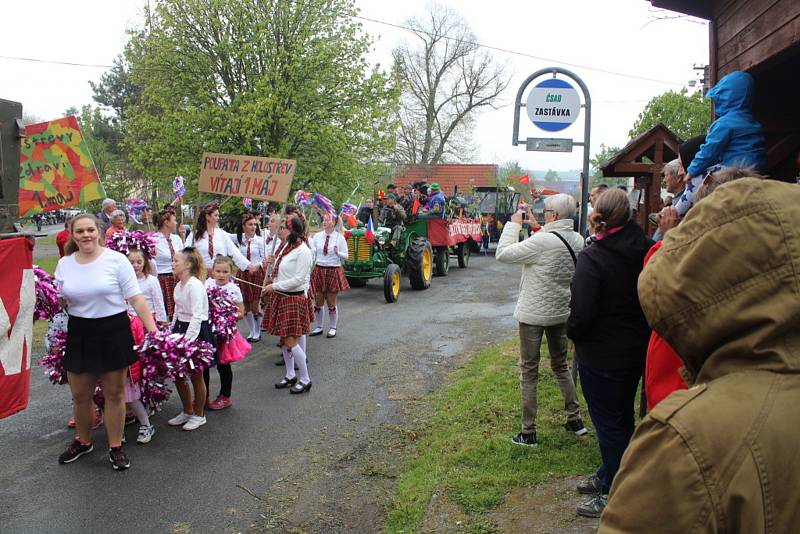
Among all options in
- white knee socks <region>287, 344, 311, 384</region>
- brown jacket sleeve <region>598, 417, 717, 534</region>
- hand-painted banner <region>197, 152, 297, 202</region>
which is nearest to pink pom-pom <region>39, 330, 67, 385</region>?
white knee socks <region>287, 344, 311, 384</region>

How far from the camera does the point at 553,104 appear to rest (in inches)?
208

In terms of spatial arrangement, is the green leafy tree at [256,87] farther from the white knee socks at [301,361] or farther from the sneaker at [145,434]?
the sneaker at [145,434]

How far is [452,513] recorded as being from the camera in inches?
138

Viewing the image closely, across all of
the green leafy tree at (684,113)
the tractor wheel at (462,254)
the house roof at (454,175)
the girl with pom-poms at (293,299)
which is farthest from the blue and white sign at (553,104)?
the house roof at (454,175)

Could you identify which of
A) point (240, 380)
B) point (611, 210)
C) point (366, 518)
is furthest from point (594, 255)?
point (240, 380)

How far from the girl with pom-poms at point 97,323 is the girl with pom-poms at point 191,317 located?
667 millimetres

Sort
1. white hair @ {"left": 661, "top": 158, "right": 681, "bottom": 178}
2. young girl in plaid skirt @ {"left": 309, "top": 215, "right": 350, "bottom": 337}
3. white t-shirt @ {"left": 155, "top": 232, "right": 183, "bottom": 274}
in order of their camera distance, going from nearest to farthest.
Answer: white hair @ {"left": 661, "top": 158, "right": 681, "bottom": 178}, white t-shirt @ {"left": 155, "top": 232, "right": 183, "bottom": 274}, young girl in plaid skirt @ {"left": 309, "top": 215, "right": 350, "bottom": 337}

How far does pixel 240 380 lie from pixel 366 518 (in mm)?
3351

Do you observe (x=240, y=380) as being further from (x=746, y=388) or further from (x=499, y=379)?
(x=746, y=388)

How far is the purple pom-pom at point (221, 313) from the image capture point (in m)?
5.51

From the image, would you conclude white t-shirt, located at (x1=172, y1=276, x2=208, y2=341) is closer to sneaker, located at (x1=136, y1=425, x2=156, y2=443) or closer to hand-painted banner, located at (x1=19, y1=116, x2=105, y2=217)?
sneaker, located at (x1=136, y1=425, x2=156, y2=443)

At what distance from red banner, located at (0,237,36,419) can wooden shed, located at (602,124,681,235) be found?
7.20 meters

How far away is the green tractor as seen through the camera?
1198cm

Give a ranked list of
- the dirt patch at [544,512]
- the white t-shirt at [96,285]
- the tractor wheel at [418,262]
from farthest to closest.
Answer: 1. the tractor wheel at [418,262]
2. the white t-shirt at [96,285]
3. the dirt patch at [544,512]
